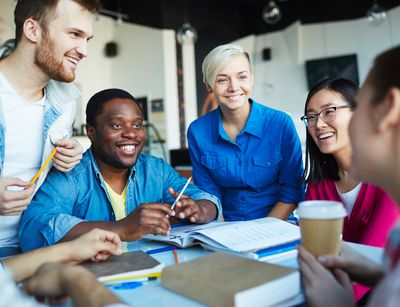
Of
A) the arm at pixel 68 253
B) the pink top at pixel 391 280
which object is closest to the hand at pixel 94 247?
the arm at pixel 68 253

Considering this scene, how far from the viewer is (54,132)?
1.59 metres

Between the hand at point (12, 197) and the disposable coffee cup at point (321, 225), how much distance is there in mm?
855

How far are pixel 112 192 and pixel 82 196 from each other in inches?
5.3

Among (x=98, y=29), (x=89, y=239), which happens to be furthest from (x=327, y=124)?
(x=98, y=29)

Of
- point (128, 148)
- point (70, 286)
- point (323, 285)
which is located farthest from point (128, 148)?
point (323, 285)

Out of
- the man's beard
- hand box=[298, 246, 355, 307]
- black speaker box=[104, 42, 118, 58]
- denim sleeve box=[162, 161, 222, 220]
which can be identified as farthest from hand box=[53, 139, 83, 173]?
black speaker box=[104, 42, 118, 58]

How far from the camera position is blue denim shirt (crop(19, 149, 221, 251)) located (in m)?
1.32

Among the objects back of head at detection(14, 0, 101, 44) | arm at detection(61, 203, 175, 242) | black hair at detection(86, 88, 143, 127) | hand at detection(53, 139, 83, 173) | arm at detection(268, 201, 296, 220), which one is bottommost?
arm at detection(268, 201, 296, 220)

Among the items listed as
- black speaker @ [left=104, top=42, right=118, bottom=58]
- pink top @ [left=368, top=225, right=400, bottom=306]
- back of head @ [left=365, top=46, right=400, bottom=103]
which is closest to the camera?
pink top @ [left=368, top=225, right=400, bottom=306]

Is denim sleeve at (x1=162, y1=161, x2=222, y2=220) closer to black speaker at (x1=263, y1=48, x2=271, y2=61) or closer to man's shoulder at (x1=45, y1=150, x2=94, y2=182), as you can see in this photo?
man's shoulder at (x1=45, y1=150, x2=94, y2=182)

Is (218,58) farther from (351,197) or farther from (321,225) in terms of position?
(321,225)

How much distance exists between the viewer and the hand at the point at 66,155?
1.45 metres

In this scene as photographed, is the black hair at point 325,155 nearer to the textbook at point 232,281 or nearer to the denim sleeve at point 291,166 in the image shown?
the denim sleeve at point 291,166

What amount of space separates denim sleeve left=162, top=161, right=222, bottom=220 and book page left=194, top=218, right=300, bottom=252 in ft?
0.99
